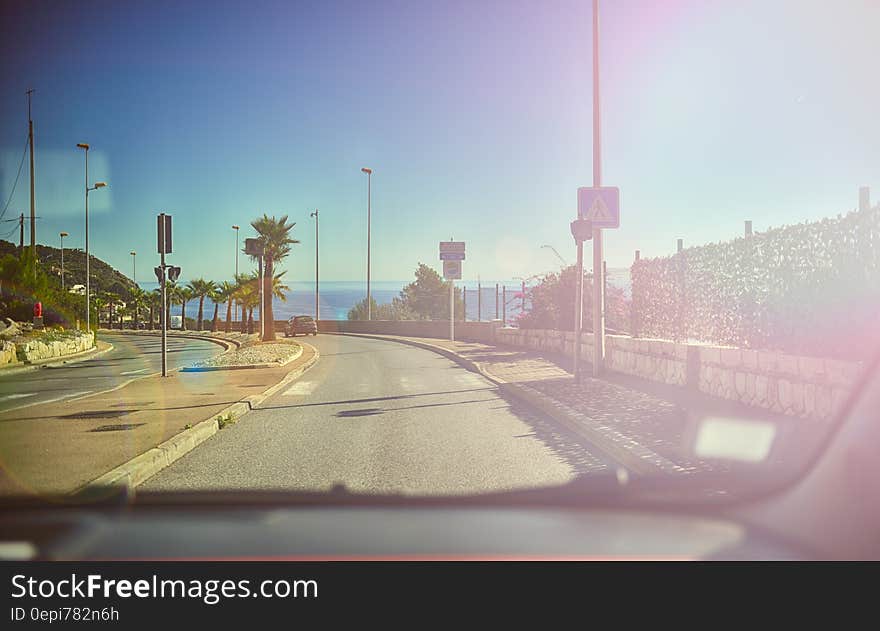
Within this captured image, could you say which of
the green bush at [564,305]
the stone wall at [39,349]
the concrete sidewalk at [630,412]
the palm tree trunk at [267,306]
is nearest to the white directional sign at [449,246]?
the green bush at [564,305]

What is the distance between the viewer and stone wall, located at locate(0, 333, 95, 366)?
2400 centimetres

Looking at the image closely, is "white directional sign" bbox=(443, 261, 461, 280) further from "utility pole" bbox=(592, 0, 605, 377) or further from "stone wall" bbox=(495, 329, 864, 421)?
"utility pole" bbox=(592, 0, 605, 377)

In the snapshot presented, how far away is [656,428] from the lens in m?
9.12

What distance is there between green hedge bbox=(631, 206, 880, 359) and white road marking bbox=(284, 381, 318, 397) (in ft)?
24.5

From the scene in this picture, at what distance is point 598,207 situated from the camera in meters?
14.1

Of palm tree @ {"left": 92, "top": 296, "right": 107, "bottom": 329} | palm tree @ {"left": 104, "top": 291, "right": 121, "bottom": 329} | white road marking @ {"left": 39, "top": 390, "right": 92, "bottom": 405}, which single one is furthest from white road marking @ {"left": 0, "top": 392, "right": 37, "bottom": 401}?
palm tree @ {"left": 104, "top": 291, "right": 121, "bottom": 329}

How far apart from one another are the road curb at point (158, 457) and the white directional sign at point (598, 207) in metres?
7.16

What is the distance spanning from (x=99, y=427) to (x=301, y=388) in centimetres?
605

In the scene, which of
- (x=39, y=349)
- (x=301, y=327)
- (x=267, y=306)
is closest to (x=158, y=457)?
(x=39, y=349)

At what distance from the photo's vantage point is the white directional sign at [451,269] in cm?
3462

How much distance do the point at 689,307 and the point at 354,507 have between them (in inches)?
381
